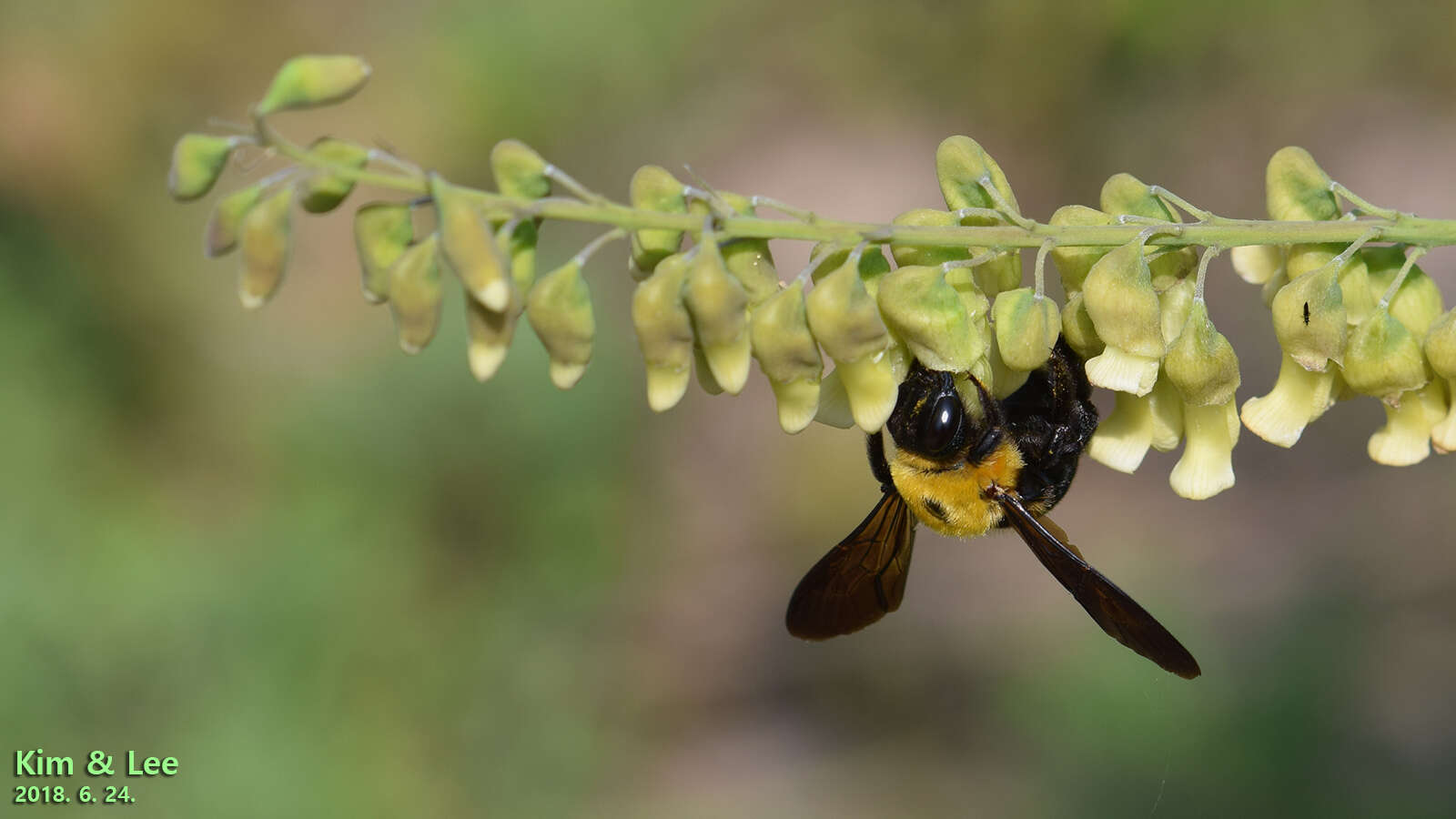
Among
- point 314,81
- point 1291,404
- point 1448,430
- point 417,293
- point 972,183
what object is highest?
point 314,81

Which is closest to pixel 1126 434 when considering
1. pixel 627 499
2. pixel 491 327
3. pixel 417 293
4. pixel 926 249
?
pixel 926 249

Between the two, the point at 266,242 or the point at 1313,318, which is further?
the point at 1313,318

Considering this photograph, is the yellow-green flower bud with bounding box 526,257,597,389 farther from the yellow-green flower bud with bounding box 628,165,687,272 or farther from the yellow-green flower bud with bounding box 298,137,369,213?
the yellow-green flower bud with bounding box 298,137,369,213

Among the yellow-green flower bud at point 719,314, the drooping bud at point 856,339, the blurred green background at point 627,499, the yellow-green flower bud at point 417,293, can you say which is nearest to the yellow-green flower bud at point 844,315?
the drooping bud at point 856,339

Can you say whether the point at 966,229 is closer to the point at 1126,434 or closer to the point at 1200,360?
the point at 1200,360

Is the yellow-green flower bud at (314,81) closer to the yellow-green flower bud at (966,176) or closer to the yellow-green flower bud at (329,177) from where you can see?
the yellow-green flower bud at (329,177)

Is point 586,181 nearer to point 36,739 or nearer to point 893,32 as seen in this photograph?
point 893,32
